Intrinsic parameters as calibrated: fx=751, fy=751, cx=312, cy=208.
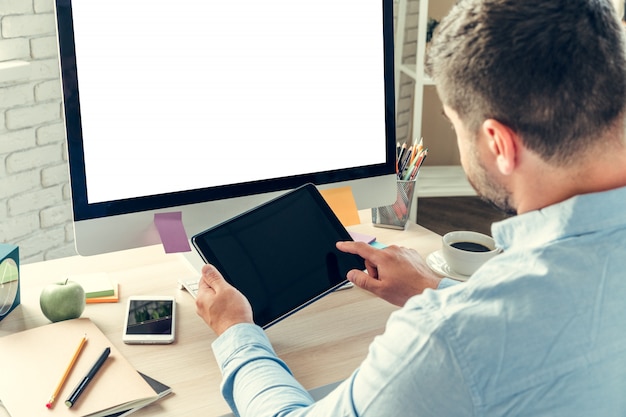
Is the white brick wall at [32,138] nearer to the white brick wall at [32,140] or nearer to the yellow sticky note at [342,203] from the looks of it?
the white brick wall at [32,140]

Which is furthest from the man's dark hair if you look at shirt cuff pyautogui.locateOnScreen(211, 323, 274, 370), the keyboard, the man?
the keyboard

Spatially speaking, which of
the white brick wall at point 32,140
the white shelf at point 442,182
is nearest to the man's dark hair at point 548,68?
the white brick wall at point 32,140

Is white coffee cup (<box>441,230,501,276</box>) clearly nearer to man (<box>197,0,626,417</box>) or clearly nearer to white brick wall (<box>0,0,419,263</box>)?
man (<box>197,0,626,417</box>)

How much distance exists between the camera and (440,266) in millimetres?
1322

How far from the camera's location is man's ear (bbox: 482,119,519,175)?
0.76 m

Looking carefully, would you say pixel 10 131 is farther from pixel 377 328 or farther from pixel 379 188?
pixel 377 328

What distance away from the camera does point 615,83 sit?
73cm

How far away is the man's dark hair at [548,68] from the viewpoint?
0.72m

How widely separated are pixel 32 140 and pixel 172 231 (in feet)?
4.38

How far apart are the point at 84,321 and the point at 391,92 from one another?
2.05 ft

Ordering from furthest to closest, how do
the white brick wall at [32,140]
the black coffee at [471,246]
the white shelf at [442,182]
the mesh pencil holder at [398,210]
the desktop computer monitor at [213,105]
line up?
1. the white shelf at [442,182]
2. the white brick wall at [32,140]
3. the mesh pencil holder at [398,210]
4. the black coffee at [471,246]
5. the desktop computer monitor at [213,105]

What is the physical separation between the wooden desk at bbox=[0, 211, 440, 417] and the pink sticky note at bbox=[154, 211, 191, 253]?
9 cm

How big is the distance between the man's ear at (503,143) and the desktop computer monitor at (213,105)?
1.59ft

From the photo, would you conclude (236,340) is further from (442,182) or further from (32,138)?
(442,182)
